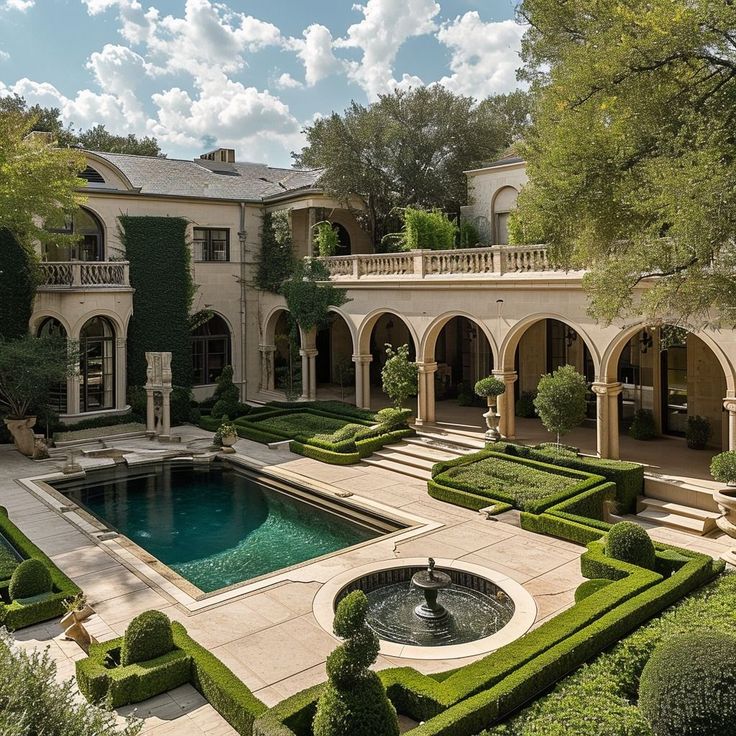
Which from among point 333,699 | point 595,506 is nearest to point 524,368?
point 595,506

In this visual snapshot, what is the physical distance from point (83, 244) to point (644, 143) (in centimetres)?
2384

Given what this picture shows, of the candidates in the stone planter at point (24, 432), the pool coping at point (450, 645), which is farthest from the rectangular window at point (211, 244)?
the pool coping at point (450, 645)

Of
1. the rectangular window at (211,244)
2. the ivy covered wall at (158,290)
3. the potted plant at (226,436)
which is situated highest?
the rectangular window at (211,244)

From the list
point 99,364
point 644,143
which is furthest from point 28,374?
point 644,143

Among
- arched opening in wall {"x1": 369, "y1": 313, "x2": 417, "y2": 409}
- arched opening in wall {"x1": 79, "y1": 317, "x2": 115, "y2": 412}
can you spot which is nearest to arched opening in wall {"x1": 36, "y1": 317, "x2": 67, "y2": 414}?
arched opening in wall {"x1": 79, "y1": 317, "x2": 115, "y2": 412}

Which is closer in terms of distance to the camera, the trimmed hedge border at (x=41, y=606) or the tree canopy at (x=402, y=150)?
the trimmed hedge border at (x=41, y=606)

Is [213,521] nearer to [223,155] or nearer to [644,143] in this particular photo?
[644,143]

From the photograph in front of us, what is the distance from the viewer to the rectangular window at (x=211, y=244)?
31828 mm

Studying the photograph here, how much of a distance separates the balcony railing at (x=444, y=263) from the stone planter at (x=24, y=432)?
1265 cm

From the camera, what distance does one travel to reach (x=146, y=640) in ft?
31.4

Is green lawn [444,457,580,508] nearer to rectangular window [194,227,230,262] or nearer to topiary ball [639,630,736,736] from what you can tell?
topiary ball [639,630,736,736]

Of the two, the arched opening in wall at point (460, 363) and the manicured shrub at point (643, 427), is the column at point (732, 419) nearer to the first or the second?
the manicured shrub at point (643, 427)

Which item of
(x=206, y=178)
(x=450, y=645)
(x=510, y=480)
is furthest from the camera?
(x=206, y=178)

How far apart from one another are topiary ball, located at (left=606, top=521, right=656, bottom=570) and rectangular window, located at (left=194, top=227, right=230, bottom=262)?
24.2 metres
